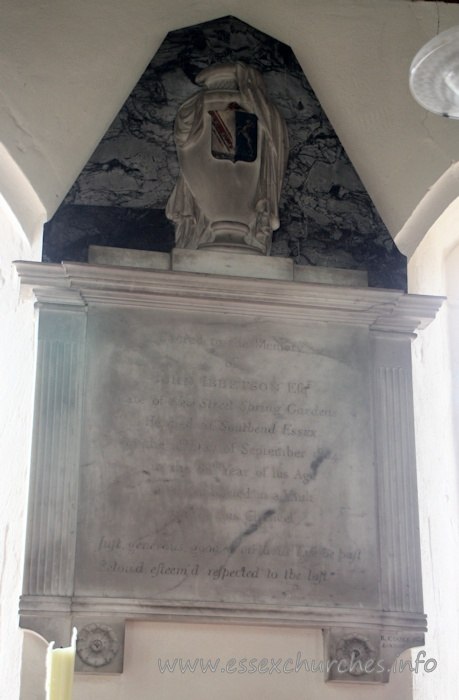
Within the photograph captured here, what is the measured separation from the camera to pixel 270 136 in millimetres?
6590

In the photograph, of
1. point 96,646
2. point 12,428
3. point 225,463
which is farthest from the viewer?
point 12,428

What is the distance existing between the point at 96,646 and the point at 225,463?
3.57 ft

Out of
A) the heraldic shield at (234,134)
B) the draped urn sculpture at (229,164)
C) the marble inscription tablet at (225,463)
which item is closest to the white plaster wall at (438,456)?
the marble inscription tablet at (225,463)

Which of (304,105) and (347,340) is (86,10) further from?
(347,340)

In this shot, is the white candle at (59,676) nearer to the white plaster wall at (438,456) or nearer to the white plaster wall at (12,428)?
the white plaster wall at (12,428)

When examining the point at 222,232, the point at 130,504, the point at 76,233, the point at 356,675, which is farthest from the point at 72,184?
the point at 356,675

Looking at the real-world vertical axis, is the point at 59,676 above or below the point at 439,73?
below

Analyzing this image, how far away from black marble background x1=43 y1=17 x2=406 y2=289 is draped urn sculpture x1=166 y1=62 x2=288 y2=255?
0.27 ft

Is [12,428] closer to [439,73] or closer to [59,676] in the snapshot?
[439,73]

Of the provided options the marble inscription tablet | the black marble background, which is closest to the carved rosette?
the marble inscription tablet

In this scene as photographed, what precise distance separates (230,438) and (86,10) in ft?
8.56

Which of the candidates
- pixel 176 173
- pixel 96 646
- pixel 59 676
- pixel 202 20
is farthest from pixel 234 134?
pixel 59 676

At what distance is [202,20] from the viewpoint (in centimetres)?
690

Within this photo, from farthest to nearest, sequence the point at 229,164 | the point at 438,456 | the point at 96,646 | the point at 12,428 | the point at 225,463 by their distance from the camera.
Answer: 1. the point at 438,456
2. the point at 229,164
3. the point at 12,428
4. the point at 225,463
5. the point at 96,646
